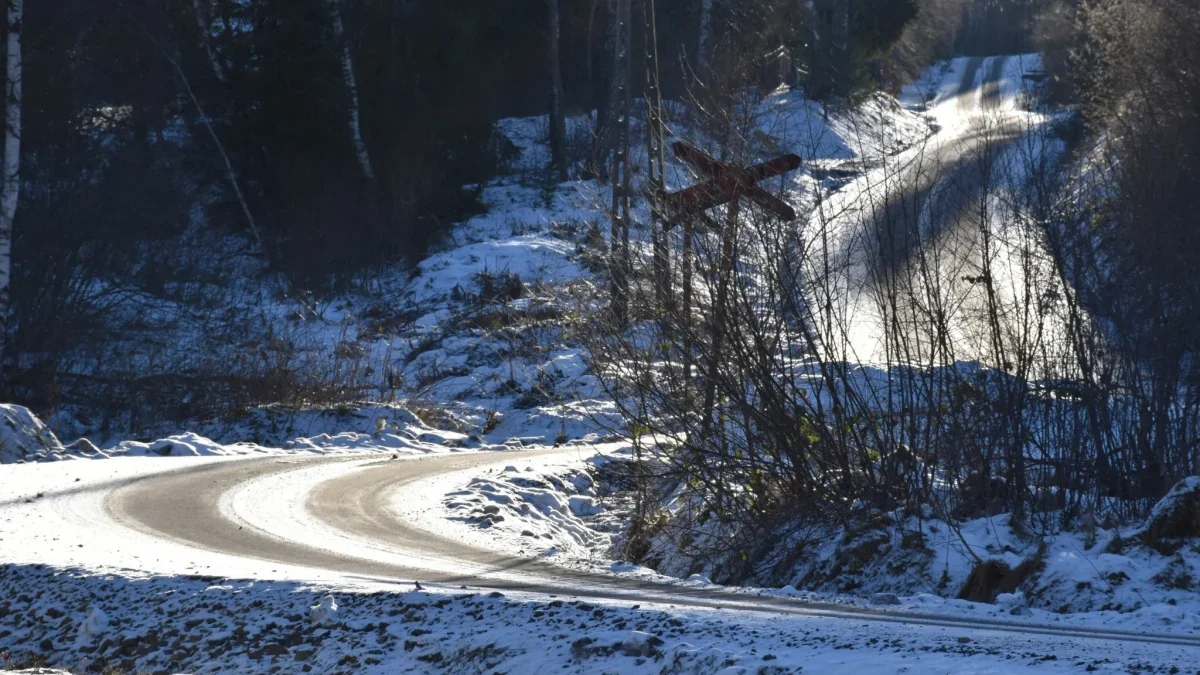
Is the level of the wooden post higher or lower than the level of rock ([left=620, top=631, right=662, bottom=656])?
higher

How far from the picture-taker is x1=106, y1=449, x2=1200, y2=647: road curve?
6.45 m

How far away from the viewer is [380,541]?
30.3 ft

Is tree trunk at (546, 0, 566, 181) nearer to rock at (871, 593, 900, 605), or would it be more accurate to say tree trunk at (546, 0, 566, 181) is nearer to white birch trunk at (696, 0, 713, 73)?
white birch trunk at (696, 0, 713, 73)

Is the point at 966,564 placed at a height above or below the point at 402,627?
below

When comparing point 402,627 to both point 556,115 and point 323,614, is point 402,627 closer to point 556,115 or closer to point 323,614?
point 323,614

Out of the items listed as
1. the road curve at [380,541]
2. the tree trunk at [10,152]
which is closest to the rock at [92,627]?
the road curve at [380,541]

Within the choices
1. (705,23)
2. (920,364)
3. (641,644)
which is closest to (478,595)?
(641,644)

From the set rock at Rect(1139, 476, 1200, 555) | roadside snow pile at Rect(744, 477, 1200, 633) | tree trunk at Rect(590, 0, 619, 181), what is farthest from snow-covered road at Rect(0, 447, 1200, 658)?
tree trunk at Rect(590, 0, 619, 181)

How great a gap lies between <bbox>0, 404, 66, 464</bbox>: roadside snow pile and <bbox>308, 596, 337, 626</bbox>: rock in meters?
8.58

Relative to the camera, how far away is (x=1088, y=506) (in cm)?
942

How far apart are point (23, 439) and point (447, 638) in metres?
10.0

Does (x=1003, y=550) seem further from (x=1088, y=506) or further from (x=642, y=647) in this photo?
(x=642, y=647)

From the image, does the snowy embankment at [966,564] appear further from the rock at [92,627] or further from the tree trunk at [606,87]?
the tree trunk at [606,87]

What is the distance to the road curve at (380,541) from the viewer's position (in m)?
6.45
